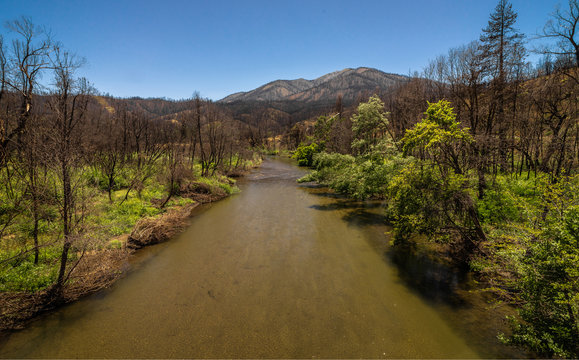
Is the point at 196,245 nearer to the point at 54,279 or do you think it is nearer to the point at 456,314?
the point at 54,279

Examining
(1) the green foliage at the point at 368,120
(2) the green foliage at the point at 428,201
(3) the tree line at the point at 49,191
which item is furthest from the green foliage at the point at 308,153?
(2) the green foliage at the point at 428,201

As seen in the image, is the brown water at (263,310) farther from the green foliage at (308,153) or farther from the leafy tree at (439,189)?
the green foliage at (308,153)

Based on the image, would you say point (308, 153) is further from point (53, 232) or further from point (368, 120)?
point (53, 232)

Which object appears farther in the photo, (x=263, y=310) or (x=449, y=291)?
(x=449, y=291)

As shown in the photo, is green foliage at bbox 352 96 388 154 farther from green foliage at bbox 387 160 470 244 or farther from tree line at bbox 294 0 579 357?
green foliage at bbox 387 160 470 244

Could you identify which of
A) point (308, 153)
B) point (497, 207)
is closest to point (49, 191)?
point (497, 207)

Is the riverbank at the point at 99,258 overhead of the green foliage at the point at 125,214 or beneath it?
beneath
